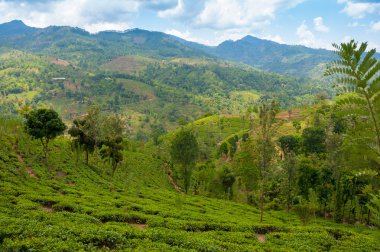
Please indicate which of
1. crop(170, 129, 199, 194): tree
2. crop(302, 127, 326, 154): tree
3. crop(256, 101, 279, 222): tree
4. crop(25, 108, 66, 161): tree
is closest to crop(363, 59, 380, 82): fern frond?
crop(256, 101, 279, 222): tree

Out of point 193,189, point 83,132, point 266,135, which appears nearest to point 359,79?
point 266,135

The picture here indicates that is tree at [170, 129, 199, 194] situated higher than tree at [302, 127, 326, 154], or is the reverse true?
tree at [302, 127, 326, 154]

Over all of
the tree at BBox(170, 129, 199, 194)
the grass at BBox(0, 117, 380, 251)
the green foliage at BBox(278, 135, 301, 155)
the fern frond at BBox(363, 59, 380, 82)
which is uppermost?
the fern frond at BBox(363, 59, 380, 82)

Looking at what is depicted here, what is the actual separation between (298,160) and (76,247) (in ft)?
165

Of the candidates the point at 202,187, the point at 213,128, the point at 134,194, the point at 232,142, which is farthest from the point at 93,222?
the point at 213,128

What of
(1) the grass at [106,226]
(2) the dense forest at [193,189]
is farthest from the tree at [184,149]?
(1) the grass at [106,226]

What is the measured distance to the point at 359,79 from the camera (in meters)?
11.1

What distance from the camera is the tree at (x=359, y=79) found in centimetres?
1079

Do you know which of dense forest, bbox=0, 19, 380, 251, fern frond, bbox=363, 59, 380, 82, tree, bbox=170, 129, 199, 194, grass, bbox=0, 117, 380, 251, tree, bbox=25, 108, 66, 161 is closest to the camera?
fern frond, bbox=363, 59, 380, 82

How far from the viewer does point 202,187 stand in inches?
2869

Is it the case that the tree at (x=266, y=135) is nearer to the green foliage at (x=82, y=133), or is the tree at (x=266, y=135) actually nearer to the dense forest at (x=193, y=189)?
the dense forest at (x=193, y=189)

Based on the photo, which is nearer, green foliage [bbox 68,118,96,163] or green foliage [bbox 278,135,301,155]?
green foliage [bbox 68,118,96,163]

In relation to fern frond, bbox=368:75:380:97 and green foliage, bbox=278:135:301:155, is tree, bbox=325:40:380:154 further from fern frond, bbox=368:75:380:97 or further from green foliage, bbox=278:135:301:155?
green foliage, bbox=278:135:301:155

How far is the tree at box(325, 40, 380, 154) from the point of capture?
35.4 ft
